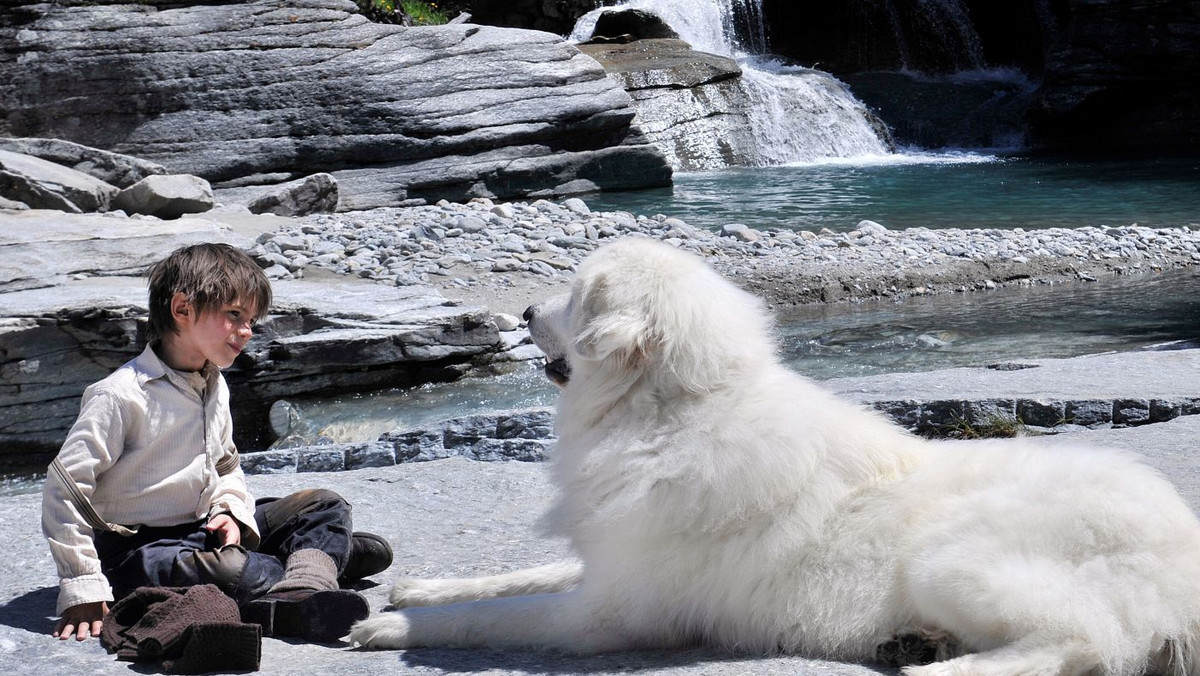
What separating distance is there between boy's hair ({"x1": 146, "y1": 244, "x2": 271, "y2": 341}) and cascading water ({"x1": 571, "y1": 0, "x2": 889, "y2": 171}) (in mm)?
20358

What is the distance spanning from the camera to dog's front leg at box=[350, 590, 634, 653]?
116 inches

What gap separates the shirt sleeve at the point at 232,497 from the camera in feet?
11.6

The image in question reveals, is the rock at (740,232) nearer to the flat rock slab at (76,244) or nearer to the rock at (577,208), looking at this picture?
the rock at (577,208)

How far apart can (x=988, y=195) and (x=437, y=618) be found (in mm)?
17648

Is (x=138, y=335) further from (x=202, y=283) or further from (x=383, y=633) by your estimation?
(x=383, y=633)

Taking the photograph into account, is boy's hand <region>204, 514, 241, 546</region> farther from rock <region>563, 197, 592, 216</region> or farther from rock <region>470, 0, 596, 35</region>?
rock <region>470, 0, 596, 35</region>

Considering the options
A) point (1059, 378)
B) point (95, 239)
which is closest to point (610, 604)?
point (1059, 378)

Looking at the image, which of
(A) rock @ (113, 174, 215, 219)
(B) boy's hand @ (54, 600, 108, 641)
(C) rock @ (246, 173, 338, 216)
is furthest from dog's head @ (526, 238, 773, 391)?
(C) rock @ (246, 173, 338, 216)

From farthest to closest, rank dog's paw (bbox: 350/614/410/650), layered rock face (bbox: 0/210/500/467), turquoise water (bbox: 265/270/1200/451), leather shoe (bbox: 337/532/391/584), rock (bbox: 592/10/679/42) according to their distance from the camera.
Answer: rock (bbox: 592/10/679/42)
turquoise water (bbox: 265/270/1200/451)
layered rock face (bbox: 0/210/500/467)
leather shoe (bbox: 337/532/391/584)
dog's paw (bbox: 350/614/410/650)

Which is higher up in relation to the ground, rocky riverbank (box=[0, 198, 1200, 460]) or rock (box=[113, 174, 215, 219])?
rock (box=[113, 174, 215, 219])

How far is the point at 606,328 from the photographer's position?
2957 millimetres

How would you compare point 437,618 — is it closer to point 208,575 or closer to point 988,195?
point 208,575

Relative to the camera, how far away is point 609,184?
20.7 meters

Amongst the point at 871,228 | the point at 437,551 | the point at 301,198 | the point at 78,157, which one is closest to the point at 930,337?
the point at 871,228
